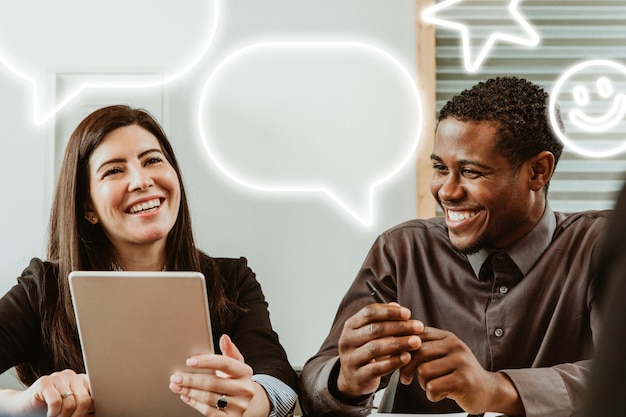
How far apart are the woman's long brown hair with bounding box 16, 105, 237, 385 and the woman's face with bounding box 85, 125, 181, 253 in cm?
3

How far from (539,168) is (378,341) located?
75 centimetres

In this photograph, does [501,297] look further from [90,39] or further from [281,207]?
[90,39]

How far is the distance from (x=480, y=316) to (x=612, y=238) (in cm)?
136

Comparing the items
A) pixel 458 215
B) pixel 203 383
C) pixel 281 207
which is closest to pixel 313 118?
pixel 281 207

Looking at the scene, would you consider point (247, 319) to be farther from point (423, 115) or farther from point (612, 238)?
point (612, 238)

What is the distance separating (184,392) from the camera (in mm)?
1352

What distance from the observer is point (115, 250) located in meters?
2.16

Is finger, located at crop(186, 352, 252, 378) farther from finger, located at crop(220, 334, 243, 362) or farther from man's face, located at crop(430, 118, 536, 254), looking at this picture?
man's face, located at crop(430, 118, 536, 254)

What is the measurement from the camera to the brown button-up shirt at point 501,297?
178 centimetres

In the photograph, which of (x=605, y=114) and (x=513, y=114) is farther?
(x=605, y=114)

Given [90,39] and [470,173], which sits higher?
[90,39]

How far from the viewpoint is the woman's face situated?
2033 millimetres

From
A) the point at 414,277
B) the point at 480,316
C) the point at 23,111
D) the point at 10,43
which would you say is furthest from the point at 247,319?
the point at 10,43

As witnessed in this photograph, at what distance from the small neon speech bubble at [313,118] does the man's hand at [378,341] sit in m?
1.28
